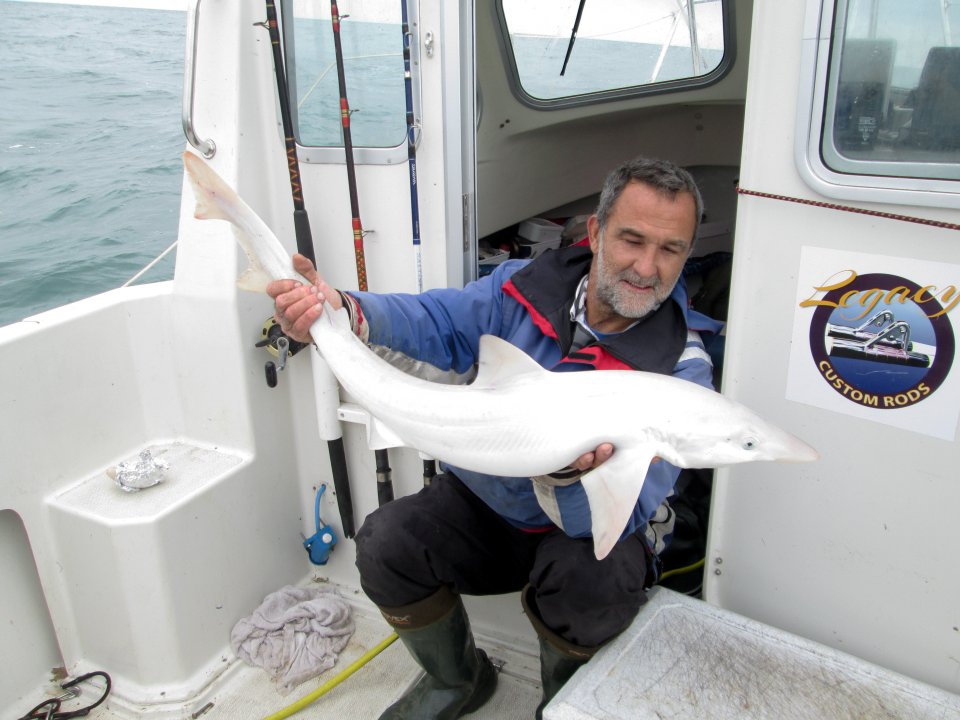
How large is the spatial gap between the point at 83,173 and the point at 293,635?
13.3 metres

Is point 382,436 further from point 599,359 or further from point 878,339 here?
point 878,339

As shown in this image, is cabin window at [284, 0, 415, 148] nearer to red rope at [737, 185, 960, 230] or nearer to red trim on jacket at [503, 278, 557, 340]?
red trim on jacket at [503, 278, 557, 340]

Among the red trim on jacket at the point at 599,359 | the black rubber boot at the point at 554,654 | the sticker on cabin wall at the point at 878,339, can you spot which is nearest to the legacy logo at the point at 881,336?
the sticker on cabin wall at the point at 878,339

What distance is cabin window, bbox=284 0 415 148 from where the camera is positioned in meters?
2.68

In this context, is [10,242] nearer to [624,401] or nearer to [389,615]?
[389,615]

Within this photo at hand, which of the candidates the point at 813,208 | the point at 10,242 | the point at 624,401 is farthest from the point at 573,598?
the point at 10,242

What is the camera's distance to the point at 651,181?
2.31 meters

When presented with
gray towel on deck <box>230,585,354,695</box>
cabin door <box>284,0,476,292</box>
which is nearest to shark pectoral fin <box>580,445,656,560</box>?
cabin door <box>284,0,476,292</box>

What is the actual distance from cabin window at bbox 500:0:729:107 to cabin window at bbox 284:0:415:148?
6.11 ft

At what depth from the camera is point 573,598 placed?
2.07 metres

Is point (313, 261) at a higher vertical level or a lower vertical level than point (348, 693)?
higher

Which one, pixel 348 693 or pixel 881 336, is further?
pixel 348 693

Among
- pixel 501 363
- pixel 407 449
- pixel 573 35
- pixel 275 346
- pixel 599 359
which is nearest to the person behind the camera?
pixel 501 363

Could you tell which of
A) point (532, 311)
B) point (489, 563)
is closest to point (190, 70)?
point (532, 311)
